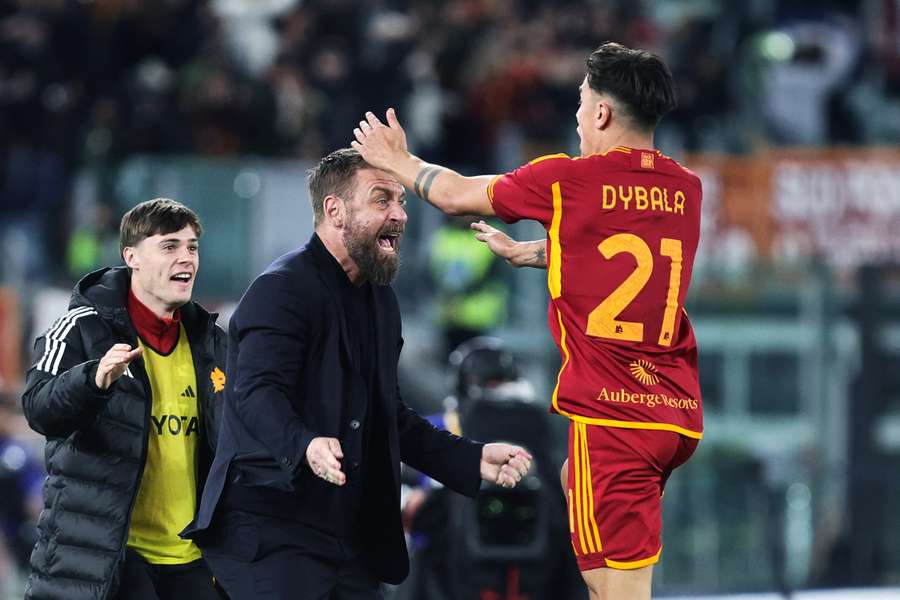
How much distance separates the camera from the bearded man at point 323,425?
4973 mm

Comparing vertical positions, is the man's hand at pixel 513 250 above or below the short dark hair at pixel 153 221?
below

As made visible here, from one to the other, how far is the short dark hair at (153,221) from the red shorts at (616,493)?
5.44 ft

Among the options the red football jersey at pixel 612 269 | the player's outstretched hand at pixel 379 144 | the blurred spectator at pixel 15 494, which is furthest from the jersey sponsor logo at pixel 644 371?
the blurred spectator at pixel 15 494

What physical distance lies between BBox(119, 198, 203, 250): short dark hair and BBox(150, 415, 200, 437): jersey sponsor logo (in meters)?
0.63

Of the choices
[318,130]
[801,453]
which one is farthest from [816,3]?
[801,453]

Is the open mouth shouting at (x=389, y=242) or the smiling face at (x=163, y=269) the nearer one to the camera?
the open mouth shouting at (x=389, y=242)

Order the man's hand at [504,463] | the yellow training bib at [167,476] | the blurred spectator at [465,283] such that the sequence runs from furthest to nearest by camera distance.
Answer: the blurred spectator at [465,283]
the yellow training bib at [167,476]
the man's hand at [504,463]

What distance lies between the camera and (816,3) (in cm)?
1738

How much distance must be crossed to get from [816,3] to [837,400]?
23.1 feet

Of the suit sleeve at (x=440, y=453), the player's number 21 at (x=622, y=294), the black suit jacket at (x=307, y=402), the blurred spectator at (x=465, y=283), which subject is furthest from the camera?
the blurred spectator at (x=465, y=283)

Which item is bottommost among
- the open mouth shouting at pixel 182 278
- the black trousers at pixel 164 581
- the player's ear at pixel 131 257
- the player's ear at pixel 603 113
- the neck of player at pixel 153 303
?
the black trousers at pixel 164 581

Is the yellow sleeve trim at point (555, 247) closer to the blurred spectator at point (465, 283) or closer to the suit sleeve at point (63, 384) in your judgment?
the suit sleeve at point (63, 384)

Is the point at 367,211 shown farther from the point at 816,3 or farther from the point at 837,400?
the point at 816,3

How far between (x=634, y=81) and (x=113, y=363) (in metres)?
1.83
